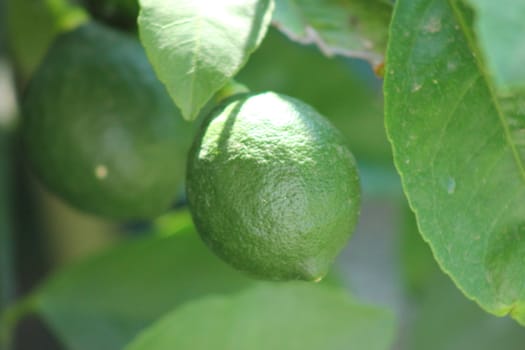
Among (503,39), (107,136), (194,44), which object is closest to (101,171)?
(107,136)

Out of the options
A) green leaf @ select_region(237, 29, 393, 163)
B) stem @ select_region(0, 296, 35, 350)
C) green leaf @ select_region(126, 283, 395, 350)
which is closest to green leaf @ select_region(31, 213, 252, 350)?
stem @ select_region(0, 296, 35, 350)

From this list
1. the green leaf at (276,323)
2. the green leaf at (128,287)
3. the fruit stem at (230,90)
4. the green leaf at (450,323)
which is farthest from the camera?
the green leaf at (450,323)

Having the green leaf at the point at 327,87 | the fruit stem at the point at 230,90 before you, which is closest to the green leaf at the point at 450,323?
the green leaf at the point at 327,87

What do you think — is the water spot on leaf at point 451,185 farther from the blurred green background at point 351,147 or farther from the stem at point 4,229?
the stem at point 4,229

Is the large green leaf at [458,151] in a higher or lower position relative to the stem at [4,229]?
higher

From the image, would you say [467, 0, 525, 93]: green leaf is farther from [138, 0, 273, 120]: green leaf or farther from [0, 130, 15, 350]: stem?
[0, 130, 15, 350]: stem

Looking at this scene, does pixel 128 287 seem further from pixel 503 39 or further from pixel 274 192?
pixel 503 39
